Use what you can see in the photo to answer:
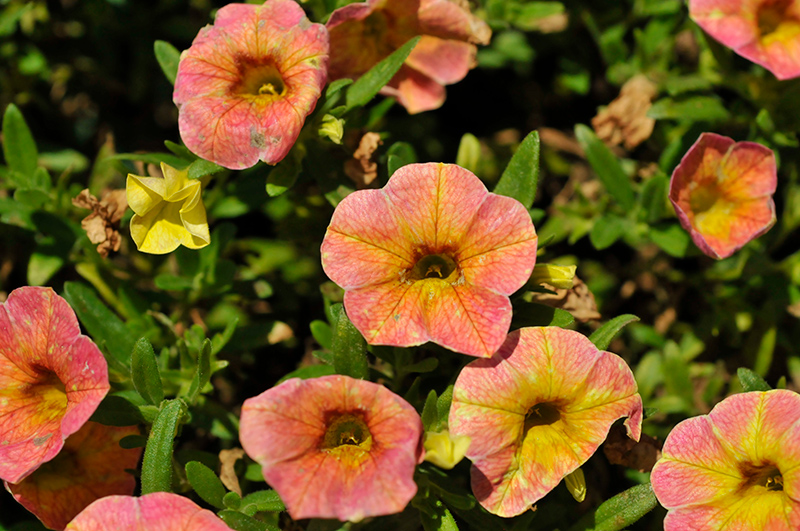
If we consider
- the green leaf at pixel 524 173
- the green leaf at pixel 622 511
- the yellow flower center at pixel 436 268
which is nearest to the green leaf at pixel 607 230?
the green leaf at pixel 524 173

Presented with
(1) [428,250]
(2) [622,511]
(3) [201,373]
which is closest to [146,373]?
(3) [201,373]

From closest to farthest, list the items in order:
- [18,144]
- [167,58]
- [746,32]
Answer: [746,32], [167,58], [18,144]

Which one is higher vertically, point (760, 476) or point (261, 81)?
point (261, 81)

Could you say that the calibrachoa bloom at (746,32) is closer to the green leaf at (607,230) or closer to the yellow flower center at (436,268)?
the green leaf at (607,230)

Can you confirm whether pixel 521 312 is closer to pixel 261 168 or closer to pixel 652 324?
pixel 261 168

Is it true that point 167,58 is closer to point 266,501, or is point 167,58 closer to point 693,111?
point 266,501

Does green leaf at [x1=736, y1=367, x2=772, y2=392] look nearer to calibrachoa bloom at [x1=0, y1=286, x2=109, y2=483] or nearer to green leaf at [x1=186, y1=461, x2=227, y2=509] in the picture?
green leaf at [x1=186, y1=461, x2=227, y2=509]

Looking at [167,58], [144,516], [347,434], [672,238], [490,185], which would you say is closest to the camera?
[144,516]
